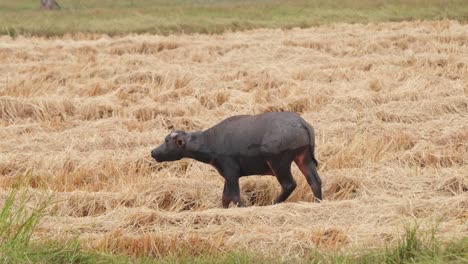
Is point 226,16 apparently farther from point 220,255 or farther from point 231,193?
point 220,255

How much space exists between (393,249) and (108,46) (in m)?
15.0

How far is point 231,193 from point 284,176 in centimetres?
53

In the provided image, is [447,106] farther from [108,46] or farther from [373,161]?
[108,46]

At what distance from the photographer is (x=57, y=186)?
8.64 metres

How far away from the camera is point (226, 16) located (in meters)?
27.9

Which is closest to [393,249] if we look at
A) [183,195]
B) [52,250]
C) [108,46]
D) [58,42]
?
[52,250]

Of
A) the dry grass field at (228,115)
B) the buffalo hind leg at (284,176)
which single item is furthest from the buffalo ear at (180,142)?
the buffalo hind leg at (284,176)

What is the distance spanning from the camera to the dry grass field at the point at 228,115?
655 cm

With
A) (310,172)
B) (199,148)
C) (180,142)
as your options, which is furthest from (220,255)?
(180,142)

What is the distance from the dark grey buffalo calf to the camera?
766 centimetres

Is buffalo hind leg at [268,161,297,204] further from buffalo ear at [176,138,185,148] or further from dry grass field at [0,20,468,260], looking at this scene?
buffalo ear at [176,138,185,148]

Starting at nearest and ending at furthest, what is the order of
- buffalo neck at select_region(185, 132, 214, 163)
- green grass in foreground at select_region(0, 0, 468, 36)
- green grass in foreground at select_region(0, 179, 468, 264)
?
1. green grass in foreground at select_region(0, 179, 468, 264)
2. buffalo neck at select_region(185, 132, 214, 163)
3. green grass in foreground at select_region(0, 0, 468, 36)

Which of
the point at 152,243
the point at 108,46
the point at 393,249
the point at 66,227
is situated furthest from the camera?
the point at 108,46

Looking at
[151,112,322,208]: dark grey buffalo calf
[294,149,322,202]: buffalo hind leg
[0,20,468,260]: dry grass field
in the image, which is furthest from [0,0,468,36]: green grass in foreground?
[294,149,322,202]: buffalo hind leg
